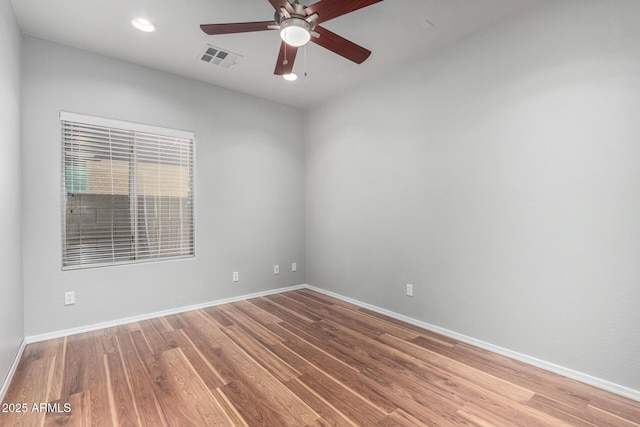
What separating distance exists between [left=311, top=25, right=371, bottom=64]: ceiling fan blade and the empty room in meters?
0.03

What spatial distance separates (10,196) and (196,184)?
67.0 inches

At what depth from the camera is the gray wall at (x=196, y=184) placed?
2805 millimetres

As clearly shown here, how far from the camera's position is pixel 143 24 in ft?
8.50

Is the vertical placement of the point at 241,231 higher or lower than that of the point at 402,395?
higher

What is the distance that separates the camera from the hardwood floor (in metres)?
1.80

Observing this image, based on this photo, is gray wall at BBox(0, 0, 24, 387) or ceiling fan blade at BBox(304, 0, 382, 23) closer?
ceiling fan blade at BBox(304, 0, 382, 23)

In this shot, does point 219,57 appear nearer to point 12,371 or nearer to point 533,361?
point 12,371

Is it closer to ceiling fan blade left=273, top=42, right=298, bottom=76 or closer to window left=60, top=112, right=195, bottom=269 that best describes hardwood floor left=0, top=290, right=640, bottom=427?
window left=60, top=112, right=195, bottom=269

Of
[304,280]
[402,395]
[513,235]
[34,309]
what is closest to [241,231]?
[304,280]

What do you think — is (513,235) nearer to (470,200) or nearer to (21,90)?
(470,200)

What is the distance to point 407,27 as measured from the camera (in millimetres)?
2656

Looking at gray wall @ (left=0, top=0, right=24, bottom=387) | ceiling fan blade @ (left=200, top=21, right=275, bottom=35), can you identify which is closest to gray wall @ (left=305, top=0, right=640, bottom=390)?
ceiling fan blade @ (left=200, top=21, right=275, bottom=35)

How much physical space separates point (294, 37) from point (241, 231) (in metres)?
2.81

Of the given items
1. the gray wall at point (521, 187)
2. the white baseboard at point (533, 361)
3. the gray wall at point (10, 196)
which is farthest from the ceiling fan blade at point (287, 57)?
the white baseboard at point (533, 361)
